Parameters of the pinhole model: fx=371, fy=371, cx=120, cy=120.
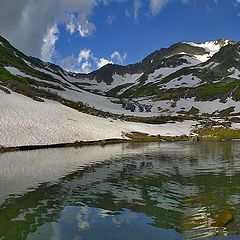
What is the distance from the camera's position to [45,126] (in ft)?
208

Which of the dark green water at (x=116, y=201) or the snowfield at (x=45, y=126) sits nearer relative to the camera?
the dark green water at (x=116, y=201)

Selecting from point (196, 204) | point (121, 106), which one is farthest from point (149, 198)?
point (121, 106)

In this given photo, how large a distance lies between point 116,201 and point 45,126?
44.2 metres

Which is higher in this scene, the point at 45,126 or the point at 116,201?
the point at 45,126

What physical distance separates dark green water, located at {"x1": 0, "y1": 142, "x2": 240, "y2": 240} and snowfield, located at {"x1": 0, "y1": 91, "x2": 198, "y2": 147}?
19.9 m

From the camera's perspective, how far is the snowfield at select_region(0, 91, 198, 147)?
184ft

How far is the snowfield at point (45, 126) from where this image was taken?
2207 inches

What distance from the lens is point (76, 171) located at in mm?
32781

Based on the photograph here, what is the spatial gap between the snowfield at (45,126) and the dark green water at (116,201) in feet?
65.2

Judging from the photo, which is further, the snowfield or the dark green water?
the snowfield

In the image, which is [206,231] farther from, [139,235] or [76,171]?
[76,171]

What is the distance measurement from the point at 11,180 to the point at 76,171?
699 cm

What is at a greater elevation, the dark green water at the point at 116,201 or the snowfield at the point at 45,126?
the snowfield at the point at 45,126

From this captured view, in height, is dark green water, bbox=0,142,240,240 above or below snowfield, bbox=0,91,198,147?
below
